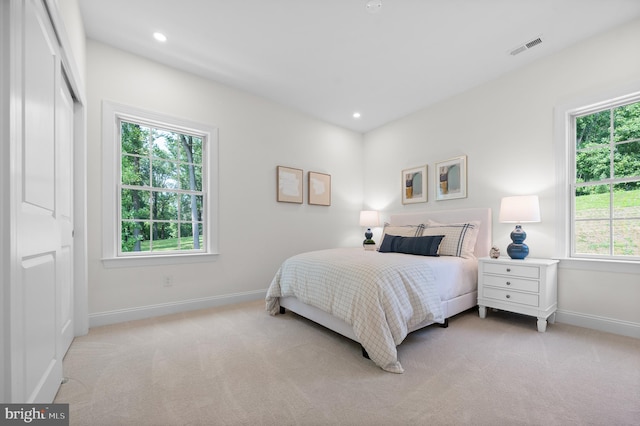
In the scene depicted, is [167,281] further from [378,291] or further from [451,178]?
[451,178]

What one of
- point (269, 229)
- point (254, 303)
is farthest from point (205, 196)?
point (254, 303)

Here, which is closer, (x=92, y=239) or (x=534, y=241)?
(x=92, y=239)

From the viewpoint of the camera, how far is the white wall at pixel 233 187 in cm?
273

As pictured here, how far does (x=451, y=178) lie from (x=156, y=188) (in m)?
3.72

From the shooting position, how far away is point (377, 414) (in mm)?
1419

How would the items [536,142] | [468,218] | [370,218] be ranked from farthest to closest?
[370,218], [468,218], [536,142]

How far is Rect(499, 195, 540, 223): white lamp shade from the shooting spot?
2.73 metres

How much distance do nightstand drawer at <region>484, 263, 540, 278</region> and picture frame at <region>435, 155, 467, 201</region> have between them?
3.68 ft

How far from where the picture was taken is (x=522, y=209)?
109 inches

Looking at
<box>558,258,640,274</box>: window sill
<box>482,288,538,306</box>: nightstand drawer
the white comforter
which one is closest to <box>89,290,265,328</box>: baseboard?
the white comforter

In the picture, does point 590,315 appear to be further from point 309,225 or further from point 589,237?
point 309,225

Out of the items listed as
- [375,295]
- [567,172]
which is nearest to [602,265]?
[567,172]

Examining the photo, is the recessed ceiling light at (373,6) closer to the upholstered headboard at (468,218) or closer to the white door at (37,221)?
the white door at (37,221)

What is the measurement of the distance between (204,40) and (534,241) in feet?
13.1
